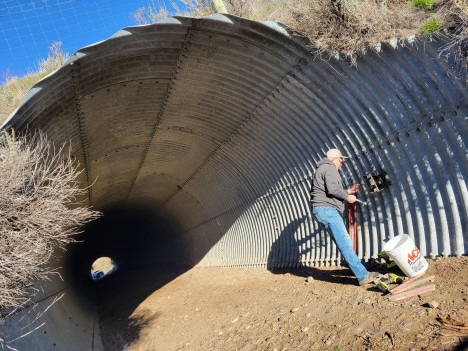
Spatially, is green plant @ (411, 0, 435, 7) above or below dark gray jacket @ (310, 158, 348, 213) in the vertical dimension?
above

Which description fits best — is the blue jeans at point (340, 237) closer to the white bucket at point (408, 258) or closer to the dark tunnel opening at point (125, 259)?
the white bucket at point (408, 258)

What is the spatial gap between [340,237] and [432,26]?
2819 mm

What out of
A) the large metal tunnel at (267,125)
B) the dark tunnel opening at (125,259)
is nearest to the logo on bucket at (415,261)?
the large metal tunnel at (267,125)

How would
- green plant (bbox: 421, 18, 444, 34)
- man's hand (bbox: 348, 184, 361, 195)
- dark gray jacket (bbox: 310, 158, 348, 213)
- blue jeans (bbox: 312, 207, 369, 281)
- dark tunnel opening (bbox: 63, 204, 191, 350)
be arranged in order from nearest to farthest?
green plant (bbox: 421, 18, 444, 34), blue jeans (bbox: 312, 207, 369, 281), dark gray jacket (bbox: 310, 158, 348, 213), man's hand (bbox: 348, 184, 361, 195), dark tunnel opening (bbox: 63, 204, 191, 350)

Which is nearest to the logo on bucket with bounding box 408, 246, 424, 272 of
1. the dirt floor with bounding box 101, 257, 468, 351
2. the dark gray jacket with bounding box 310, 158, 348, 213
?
the dirt floor with bounding box 101, 257, 468, 351

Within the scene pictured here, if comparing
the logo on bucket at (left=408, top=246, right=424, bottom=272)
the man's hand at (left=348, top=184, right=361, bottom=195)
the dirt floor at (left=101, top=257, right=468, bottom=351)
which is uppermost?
the man's hand at (left=348, top=184, right=361, bottom=195)

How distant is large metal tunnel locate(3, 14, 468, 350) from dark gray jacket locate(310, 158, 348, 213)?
2.59ft

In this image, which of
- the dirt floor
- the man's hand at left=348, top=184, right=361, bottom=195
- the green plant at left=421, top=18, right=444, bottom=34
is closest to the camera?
the dirt floor

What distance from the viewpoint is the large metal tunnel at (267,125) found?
5.25 m

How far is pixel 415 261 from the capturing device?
5.19 m

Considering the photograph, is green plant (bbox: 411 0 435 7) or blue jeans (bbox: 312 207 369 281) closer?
green plant (bbox: 411 0 435 7)

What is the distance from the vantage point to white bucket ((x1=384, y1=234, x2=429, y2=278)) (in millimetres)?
5137

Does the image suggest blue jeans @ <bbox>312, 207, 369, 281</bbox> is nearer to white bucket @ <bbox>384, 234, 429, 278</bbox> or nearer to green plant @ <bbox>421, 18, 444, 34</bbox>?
white bucket @ <bbox>384, 234, 429, 278</bbox>

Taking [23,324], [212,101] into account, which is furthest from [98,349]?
[212,101]
